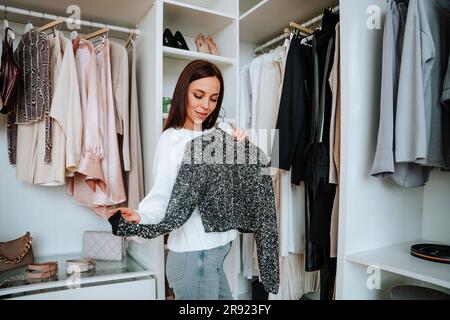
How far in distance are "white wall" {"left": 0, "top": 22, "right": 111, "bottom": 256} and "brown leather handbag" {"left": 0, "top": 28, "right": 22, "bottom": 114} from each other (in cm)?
27

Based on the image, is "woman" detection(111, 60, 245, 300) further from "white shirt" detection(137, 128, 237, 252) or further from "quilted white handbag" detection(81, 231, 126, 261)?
"quilted white handbag" detection(81, 231, 126, 261)

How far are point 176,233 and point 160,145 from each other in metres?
0.27

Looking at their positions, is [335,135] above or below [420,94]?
below

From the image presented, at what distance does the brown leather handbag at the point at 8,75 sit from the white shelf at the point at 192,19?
622 mm

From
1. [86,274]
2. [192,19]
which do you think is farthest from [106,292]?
[192,19]

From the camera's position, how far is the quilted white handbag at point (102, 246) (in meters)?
1.34

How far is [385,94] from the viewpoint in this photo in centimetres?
98

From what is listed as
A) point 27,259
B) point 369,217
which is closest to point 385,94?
point 369,217

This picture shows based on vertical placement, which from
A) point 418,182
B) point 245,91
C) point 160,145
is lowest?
point 418,182

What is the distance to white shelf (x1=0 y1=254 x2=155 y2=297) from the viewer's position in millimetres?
1064

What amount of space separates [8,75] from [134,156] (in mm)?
526

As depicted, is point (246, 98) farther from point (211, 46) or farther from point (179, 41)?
point (179, 41)

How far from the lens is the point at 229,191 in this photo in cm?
94
